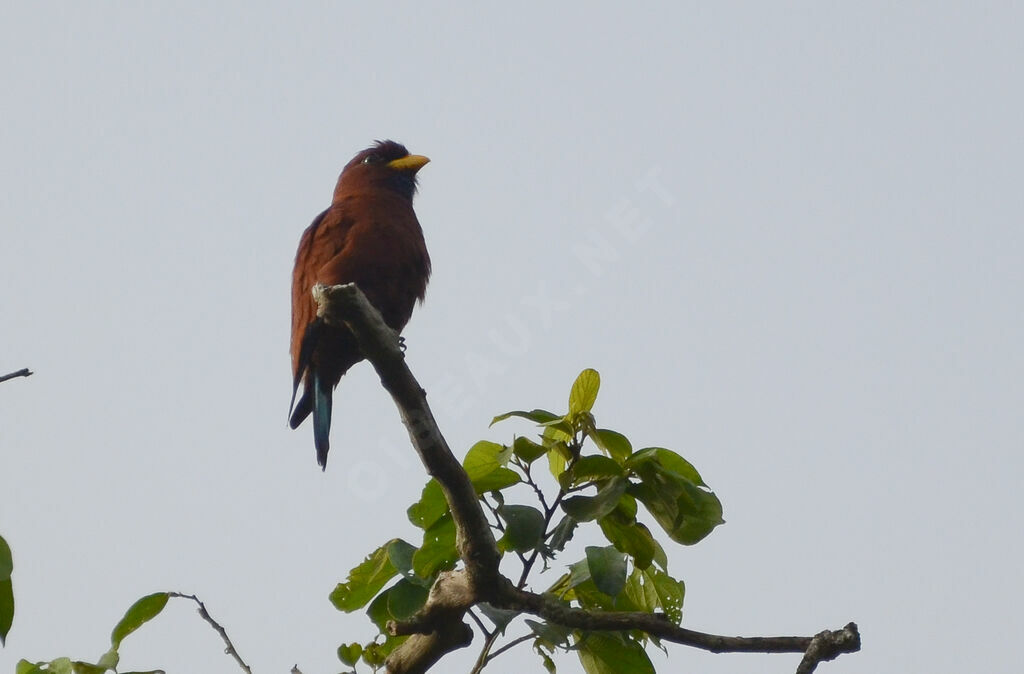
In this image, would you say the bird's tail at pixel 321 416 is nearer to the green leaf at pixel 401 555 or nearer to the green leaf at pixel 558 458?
the green leaf at pixel 401 555

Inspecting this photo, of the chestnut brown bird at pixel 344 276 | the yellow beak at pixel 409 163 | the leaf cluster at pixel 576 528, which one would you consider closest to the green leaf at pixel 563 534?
the leaf cluster at pixel 576 528

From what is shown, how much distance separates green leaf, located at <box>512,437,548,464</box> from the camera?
247cm

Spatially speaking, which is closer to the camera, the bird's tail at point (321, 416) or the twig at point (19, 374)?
the twig at point (19, 374)

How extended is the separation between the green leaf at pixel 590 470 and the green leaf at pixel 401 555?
1.39 ft

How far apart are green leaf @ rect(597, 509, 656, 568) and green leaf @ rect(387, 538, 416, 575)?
449mm

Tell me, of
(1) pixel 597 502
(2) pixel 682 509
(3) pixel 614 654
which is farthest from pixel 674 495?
(3) pixel 614 654

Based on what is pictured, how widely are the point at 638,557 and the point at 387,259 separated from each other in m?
2.33

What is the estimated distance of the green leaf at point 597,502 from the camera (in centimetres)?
237

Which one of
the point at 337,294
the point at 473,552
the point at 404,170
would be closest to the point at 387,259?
the point at 404,170

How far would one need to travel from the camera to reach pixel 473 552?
2.47 meters

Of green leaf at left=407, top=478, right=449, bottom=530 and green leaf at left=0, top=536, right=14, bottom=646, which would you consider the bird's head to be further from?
green leaf at left=0, top=536, right=14, bottom=646

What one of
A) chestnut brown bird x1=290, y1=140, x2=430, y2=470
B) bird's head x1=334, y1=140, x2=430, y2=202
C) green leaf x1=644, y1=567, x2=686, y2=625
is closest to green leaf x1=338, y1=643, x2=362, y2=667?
green leaf x1=644, y1=567, x2=686, y2=625

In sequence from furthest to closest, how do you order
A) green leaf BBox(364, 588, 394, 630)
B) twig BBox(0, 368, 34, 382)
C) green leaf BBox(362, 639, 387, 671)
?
green leaf BBox(364, 588, 394, 630), green leaf BBox(362, 639, 387, 671), twig BBox(0, 368, 34, 382)

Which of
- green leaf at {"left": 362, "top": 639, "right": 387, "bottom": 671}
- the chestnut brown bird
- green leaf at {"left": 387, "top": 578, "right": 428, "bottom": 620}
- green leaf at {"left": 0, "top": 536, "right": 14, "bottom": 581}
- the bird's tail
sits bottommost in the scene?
green leaf at {"left": 362, "top": 639, "right": 387, "bottom": 671}
